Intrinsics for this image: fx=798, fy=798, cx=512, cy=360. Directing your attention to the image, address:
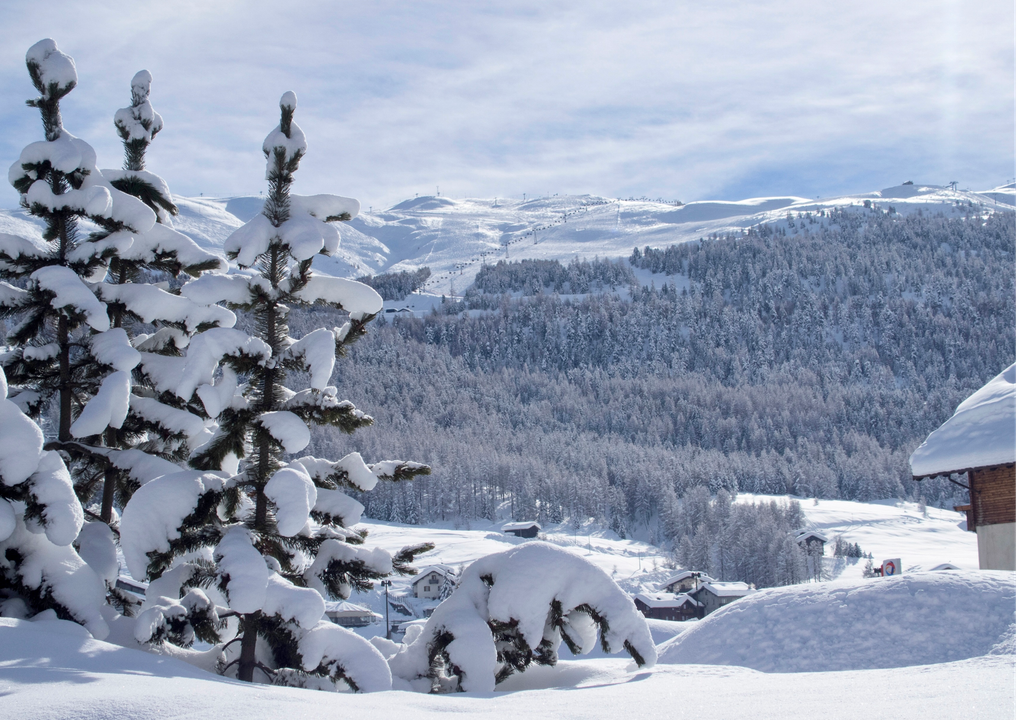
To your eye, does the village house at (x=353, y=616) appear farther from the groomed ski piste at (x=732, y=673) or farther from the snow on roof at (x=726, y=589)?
the groomed ski piste at (x=732, y=673)

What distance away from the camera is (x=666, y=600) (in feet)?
204

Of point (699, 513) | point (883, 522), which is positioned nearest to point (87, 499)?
point (699, 513)

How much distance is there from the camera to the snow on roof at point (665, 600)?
6100 cm

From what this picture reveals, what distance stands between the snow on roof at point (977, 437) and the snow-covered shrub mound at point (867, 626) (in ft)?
8.70

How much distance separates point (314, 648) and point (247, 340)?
3322 millimetres

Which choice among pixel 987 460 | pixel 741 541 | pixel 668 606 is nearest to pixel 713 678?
pixel 987 460

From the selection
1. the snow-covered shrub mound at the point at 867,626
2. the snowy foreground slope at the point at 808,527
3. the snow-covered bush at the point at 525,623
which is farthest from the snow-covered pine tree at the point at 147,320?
the snowy foreground slope at the point at 808,527

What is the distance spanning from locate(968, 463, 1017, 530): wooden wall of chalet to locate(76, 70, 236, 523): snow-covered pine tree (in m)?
12.8

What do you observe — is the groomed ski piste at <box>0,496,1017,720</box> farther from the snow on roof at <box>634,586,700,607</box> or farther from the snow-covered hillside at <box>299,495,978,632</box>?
the snow-covered hillside at <box>299,495,978,632</box>

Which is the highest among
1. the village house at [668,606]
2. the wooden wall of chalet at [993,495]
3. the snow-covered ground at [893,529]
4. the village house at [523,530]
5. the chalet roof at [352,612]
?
the wooden wall of chalet at [993,495]

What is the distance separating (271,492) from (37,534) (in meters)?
2.95

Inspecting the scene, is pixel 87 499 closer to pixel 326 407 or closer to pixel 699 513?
pixel 326 407

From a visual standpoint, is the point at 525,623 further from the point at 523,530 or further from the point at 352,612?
the point at 523,530

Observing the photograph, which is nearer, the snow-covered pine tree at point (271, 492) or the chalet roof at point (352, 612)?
the snow-covered pine tree at point (271, 492)
